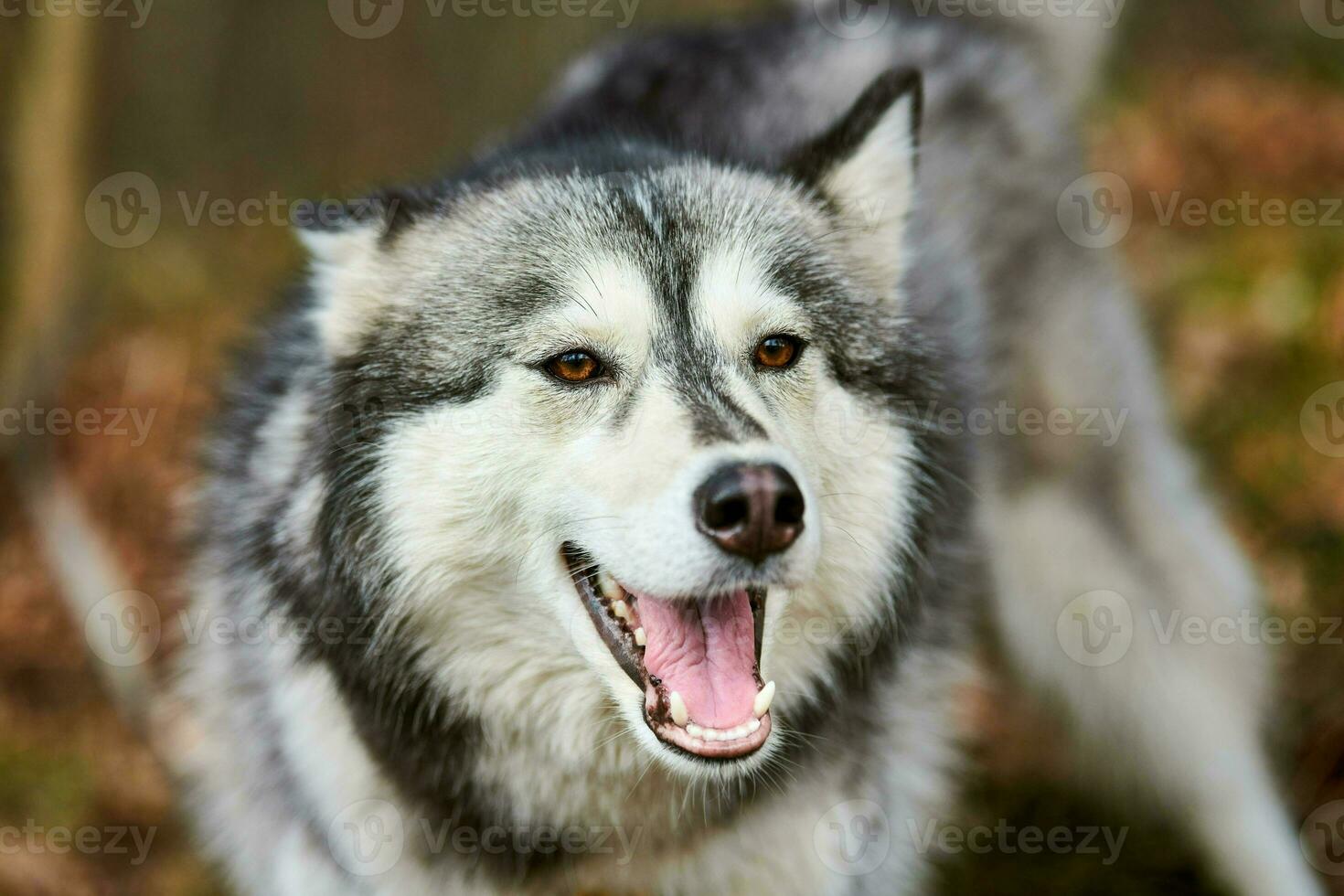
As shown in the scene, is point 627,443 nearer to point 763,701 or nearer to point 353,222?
point 763,701

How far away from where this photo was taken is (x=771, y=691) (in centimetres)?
241

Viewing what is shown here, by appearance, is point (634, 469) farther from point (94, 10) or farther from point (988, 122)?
point (94, 10)

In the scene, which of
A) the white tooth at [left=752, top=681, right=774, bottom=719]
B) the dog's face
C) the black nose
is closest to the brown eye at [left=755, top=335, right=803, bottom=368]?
the dog's face

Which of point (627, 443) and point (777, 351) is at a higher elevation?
point (777, 351)

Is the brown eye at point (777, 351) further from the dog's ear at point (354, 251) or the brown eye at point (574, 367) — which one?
the dog's ear at point (354, 251)

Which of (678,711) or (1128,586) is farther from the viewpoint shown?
(1128,586)

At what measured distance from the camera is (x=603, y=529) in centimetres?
236

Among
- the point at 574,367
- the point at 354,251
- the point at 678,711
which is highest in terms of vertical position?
the point at 354,251

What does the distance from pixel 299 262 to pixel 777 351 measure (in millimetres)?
2208

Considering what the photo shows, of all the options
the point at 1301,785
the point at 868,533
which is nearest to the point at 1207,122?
the point at 1301,785

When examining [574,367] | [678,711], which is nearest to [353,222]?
[574,367]

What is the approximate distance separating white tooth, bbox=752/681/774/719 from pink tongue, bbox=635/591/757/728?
0.7 inches

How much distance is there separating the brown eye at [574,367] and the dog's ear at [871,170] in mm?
810

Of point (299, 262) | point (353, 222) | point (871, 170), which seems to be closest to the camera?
point (353, 222)
